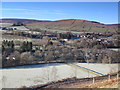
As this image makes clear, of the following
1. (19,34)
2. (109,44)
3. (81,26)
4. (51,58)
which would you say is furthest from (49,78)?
(81,26)

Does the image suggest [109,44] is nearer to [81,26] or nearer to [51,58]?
[51,58]

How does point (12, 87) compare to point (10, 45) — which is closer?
point (12, 87)

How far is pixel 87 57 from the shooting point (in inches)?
263

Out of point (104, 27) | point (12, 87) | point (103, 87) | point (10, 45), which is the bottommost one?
point (12, 87)

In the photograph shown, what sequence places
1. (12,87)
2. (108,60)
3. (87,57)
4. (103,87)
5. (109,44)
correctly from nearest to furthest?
(103,87)
(12,87)
(108,60)
(87,57)
(109,44)

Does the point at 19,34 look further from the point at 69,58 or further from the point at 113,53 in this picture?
the point at 113,53

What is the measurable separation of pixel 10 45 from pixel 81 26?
41.4 feet

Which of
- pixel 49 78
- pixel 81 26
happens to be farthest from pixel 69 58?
pixel 81 26

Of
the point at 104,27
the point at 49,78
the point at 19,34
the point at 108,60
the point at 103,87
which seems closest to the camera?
the point at 103,87

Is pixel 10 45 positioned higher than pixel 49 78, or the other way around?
pixel 10 45

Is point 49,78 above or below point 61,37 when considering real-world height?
below

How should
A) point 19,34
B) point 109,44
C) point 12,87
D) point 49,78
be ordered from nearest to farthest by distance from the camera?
point 12,87
point 49,78
point 109,44
point 19,34

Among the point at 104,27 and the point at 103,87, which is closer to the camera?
the point at 103,87

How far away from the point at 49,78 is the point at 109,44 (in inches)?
246
